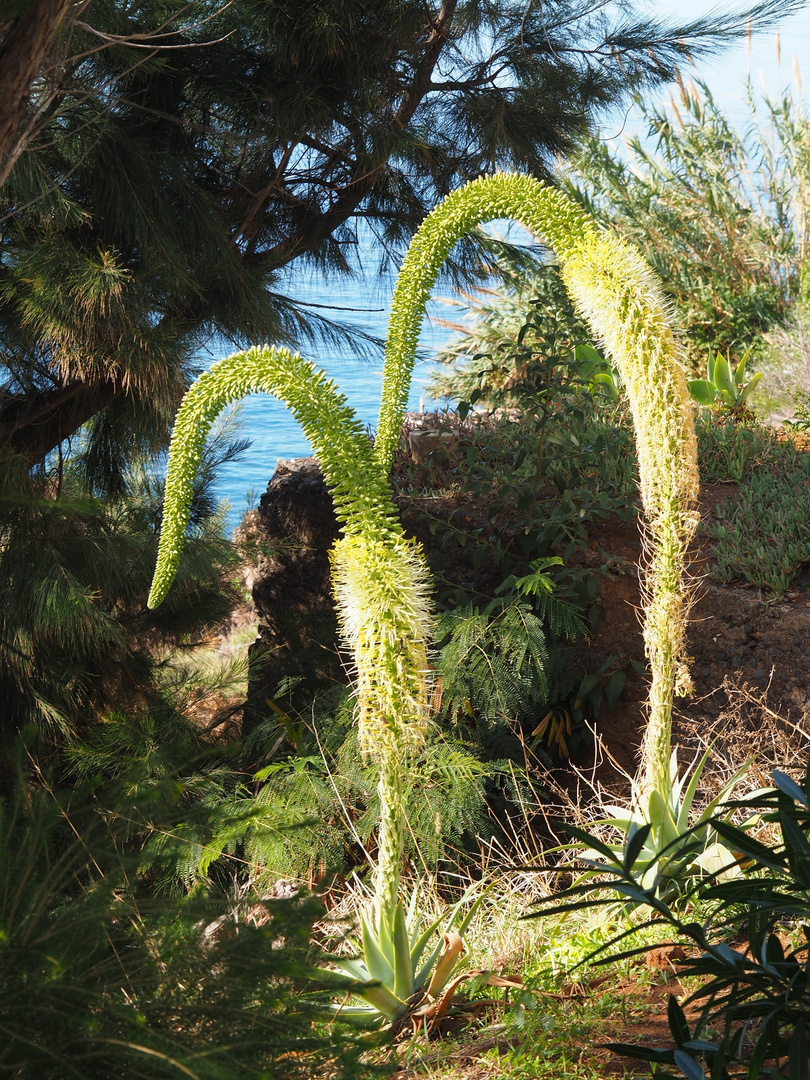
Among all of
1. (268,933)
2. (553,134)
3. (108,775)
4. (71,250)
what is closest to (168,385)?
(71,250)

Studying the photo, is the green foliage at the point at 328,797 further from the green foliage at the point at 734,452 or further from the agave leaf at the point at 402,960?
the green foliage at the point at 734,452

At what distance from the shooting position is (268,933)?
3.27 ft

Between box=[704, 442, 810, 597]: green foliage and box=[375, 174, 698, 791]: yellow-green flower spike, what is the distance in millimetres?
1358

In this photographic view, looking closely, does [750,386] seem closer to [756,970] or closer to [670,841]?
[670,841]

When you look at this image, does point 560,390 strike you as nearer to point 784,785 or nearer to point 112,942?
point 784,785

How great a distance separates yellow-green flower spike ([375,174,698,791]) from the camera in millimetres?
1641

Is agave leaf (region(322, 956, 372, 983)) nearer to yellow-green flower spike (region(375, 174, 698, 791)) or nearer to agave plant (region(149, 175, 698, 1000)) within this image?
agave plant (region(149, 175, 698, 1000))

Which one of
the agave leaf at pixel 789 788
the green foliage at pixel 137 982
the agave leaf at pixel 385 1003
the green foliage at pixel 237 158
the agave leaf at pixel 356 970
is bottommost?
the agave leaf at pixel 385 1003

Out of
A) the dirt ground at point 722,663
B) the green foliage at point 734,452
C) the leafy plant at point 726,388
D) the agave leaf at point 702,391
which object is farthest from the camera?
the leafy plant at point 726,388

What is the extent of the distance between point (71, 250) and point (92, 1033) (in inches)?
93.9

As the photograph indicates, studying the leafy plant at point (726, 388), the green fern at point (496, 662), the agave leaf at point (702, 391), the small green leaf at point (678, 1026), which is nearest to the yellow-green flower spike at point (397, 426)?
the small green leaf at point (678, 1026)

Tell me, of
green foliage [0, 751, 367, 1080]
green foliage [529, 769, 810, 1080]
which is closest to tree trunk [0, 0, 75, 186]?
green foliage [0, 751, 367, 1080]

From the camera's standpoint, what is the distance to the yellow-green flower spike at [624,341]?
5.38 feet

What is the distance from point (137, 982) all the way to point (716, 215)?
689 centimetres
